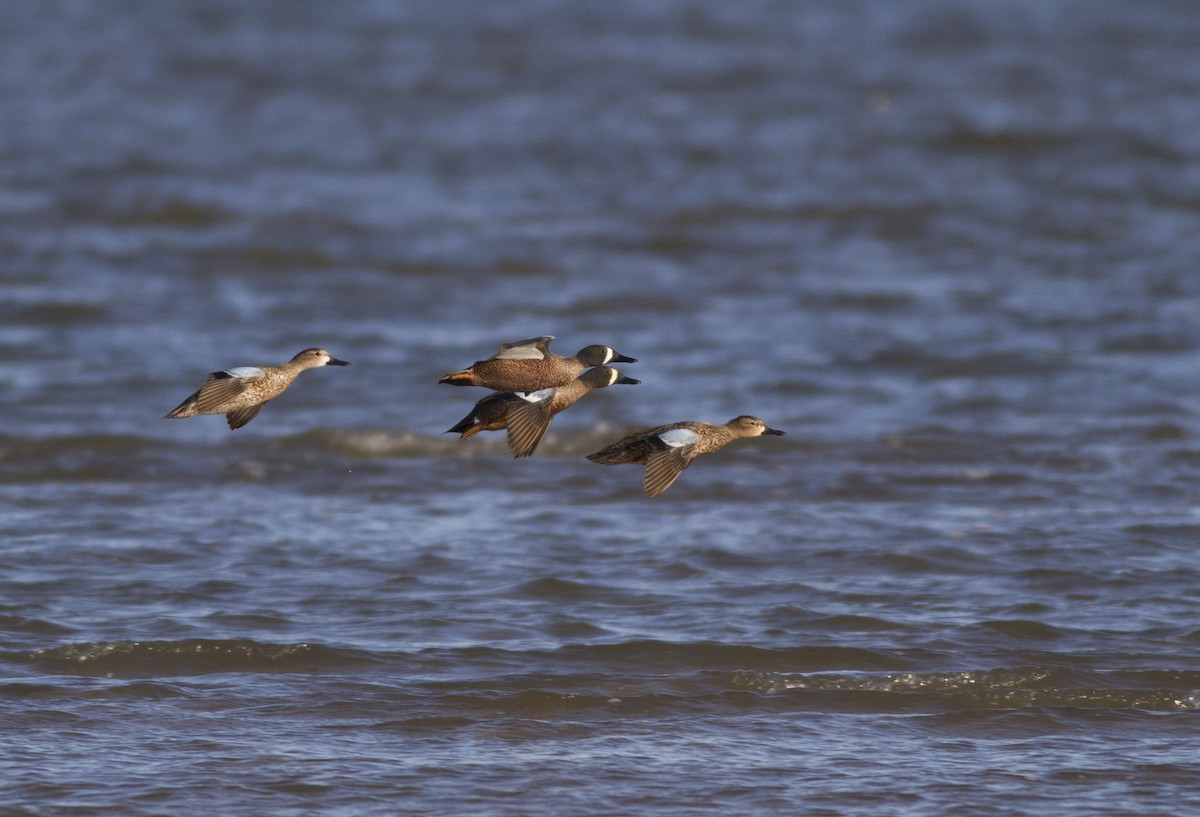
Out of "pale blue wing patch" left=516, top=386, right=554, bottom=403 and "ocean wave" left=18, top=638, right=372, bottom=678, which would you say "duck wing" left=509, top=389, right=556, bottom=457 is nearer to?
"pale blue wing patch" left=516, top=386, right=554, bottom=403

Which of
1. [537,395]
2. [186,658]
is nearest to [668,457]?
[537,395]

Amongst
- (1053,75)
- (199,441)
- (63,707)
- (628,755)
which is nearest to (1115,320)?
(199,441)

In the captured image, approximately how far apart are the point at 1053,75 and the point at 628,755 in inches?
833

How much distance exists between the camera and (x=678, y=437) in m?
6.10

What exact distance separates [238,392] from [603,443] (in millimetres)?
5928

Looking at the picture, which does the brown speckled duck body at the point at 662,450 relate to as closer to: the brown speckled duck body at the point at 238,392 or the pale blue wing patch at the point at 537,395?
the pale blue wing patch at the point at 537,395

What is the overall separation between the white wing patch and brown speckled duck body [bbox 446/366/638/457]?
0.79 ft

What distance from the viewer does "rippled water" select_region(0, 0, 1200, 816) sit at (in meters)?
6.79

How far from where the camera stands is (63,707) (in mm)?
7043

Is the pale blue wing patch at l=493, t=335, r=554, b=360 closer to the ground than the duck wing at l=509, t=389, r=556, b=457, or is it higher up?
higher up

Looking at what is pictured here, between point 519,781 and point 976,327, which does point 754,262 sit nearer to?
point 976,327

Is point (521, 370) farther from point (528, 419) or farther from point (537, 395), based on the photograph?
point (528, 419)

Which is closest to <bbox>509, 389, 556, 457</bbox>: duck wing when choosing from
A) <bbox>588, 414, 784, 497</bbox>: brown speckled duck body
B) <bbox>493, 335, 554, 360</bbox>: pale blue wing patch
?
<bbox>493, 335, 554, 360</bbox>: pale blue wing patch

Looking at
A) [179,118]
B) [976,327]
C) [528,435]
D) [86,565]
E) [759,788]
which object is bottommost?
[759,788]
